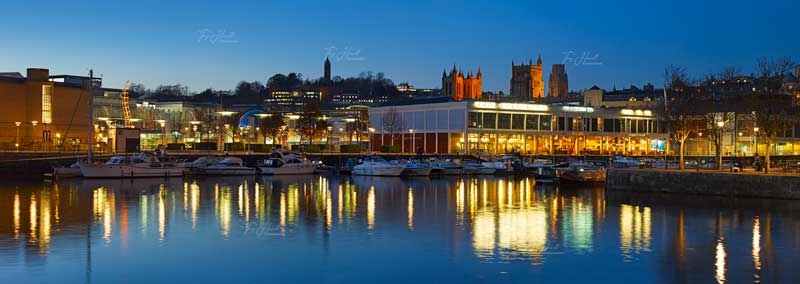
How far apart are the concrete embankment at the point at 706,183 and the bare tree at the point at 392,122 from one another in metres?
67.0

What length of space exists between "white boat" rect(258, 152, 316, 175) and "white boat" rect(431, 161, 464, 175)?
11.7m

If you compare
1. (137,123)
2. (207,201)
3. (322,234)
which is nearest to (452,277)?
(322,234)

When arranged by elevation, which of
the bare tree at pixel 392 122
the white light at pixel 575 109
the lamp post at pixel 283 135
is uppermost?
the white light at pixel 575 109

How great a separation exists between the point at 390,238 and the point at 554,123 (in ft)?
322

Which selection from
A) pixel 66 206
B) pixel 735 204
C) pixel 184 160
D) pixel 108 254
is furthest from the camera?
pixel 184 160

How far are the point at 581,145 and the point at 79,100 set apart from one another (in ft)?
236

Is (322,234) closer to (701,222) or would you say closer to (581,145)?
(701,222)

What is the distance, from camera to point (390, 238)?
29.9m

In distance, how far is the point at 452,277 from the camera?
22.2 meters

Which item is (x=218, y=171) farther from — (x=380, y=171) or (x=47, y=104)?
(x=47, y=104)

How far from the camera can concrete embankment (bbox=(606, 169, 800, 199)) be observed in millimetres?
45969

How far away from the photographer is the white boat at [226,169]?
73.6 metres

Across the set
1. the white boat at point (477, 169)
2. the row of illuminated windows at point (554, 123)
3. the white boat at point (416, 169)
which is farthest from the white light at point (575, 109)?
the white boat at point (416, 169)

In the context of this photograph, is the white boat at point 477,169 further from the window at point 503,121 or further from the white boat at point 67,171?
the white boat at point 67,171
